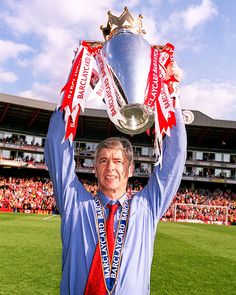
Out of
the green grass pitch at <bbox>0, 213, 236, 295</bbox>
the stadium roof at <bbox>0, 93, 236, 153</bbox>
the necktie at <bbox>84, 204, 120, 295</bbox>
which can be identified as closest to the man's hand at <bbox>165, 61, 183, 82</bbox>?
the necktie at <bbox>84, 204, 120, 295</bbox>

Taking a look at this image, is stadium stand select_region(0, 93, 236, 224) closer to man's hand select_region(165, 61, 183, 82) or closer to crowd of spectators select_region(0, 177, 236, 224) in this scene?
crowd of spectators select_region(0, 177, 236, 224)

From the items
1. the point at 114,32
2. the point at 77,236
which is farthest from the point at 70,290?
the point at 114,32

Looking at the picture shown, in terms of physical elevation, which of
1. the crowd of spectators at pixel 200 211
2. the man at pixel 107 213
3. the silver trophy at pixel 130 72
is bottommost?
the crowd of spectators at pixel 200 211

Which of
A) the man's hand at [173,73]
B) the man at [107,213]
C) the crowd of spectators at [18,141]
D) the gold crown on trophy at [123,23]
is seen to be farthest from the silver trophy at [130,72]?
the crowd of spectators at [18,141]

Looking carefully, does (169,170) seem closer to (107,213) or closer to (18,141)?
(107,213)

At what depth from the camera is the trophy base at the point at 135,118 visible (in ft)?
7.97

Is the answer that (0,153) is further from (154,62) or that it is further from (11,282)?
(154,62)

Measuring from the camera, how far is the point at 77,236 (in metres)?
2.51

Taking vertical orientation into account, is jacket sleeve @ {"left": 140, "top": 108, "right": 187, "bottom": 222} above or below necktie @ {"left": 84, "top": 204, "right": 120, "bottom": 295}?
above

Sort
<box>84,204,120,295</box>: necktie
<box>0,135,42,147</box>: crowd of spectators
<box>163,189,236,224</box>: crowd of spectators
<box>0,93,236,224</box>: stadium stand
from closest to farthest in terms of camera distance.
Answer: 1. <box>84,204,120,295</box>: necktie
2. <box>163,189,236,224</box>: crowd of spectators
3. <box>0,93,236,224</box>: stadium stand
4. <box>0,135,42,147</box>: crowd of spectators

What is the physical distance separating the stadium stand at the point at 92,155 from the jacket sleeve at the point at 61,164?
111ft

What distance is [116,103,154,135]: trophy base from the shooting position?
2.43 metres

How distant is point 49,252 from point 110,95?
8.76 meters

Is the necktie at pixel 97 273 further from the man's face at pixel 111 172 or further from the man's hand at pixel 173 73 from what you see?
the man's hand at pixel 173 73
